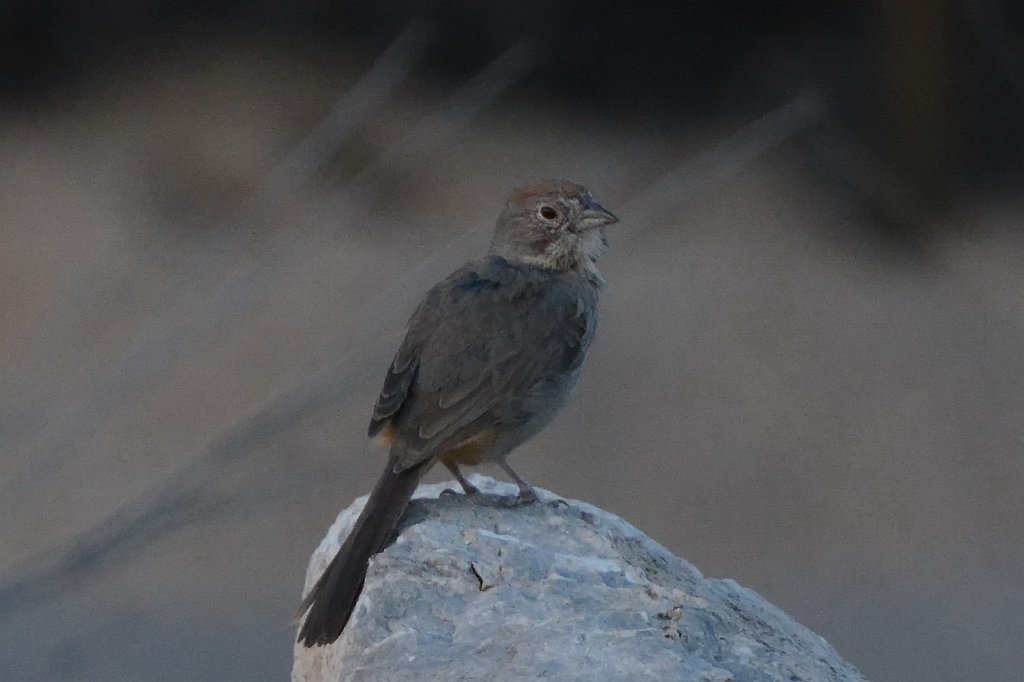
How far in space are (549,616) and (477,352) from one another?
2.59 feet

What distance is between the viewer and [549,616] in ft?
8.12

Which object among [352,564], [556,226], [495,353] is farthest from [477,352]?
[352,564]

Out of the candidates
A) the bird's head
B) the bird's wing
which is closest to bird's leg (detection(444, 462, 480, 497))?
the bird's wing

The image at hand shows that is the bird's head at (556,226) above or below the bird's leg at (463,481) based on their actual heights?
above

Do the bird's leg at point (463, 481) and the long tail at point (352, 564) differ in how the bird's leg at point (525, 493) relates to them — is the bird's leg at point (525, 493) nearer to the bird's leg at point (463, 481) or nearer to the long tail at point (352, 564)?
the bird's leg at point (463, 481)

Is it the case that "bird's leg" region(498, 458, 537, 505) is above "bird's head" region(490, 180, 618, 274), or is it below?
below

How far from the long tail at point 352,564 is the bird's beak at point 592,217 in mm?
807

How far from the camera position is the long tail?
2.65 metres

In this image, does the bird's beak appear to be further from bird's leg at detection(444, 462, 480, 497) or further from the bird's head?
bird's leg at detection(444, 462, 480, 497)

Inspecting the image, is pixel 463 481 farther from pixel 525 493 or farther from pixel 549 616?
pixel 549 616

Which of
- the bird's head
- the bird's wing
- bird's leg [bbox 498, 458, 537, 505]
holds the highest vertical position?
the bird's head

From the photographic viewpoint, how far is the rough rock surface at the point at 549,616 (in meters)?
2.37

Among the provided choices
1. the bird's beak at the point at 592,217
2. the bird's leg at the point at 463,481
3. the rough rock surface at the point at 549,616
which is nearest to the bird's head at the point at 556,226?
the bird's beak at the point at 592,217

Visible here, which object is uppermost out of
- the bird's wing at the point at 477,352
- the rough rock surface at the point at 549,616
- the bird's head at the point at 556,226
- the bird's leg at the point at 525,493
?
the bird's head at the point at 556,226
